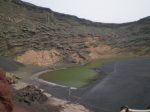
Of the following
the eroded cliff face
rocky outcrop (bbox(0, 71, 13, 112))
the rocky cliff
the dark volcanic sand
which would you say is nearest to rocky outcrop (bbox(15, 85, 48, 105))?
the dark volcanic sand

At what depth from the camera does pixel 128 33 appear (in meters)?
94.9

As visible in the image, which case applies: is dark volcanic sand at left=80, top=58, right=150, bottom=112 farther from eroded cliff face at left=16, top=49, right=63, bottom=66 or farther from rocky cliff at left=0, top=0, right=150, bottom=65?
rocky cliff at left=0, top=0, right=150, bottom=65

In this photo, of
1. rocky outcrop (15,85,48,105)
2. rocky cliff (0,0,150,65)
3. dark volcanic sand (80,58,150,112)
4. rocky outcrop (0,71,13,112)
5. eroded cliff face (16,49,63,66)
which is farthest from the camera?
rocky cliff (0,0,150,65)

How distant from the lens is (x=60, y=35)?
78625mm

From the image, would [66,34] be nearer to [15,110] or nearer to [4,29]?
[4,29]

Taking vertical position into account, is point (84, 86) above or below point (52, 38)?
below

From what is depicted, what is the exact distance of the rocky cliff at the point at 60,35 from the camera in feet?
226

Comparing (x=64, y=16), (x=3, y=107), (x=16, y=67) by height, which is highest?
(x=64, y=16)

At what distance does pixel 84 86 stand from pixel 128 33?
61.0 meters

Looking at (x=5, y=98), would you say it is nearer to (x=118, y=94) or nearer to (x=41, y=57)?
(x=118, y=94)

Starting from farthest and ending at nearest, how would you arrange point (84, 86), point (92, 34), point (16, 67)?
→ point (92, 34) → point (16, 67) → point (84, 86)

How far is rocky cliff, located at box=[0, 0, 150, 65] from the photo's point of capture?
68875 mm

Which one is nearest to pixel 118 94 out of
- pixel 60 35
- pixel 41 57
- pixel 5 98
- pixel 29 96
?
pixel 29 96

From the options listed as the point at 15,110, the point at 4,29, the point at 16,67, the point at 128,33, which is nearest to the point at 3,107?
the point at 15,110
